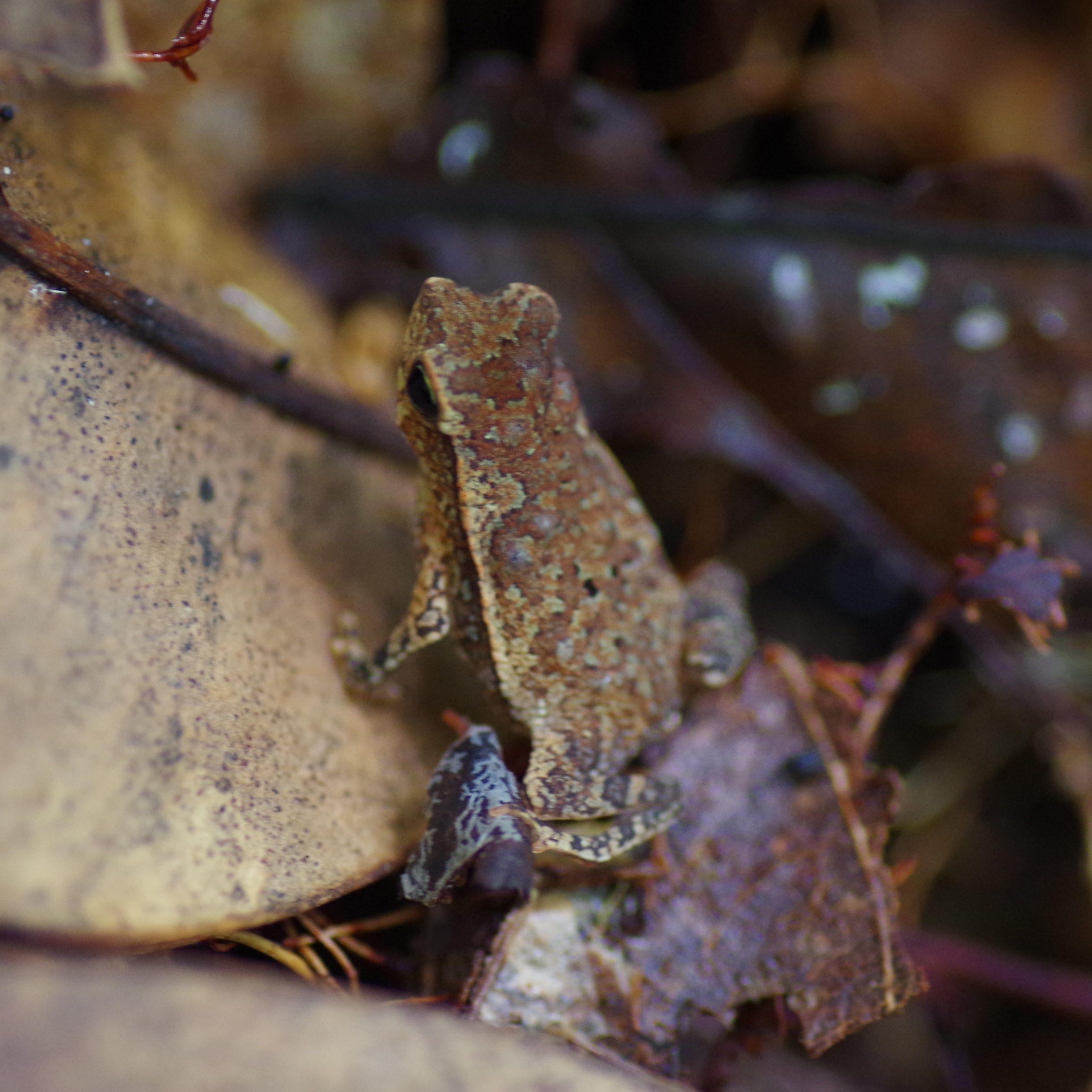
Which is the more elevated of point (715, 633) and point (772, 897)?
point (715, 633)

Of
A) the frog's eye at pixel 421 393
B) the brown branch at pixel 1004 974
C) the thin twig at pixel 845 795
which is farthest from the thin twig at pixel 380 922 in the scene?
the brown branch at pixel 1004 974

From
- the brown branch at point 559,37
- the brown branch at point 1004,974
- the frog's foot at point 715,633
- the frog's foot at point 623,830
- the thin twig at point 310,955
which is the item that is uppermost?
the brown branch at point 559,37

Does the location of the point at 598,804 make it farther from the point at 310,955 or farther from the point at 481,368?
the point at 481,368

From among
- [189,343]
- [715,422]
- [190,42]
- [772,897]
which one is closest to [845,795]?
[772,897]

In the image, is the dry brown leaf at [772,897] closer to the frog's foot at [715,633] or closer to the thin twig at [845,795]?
the thin twig at [845,795]

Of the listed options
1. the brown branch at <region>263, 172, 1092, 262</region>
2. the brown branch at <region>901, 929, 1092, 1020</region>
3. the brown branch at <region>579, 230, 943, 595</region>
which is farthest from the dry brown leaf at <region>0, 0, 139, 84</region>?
the brown branch at <region>901, 929, 1092, 1020</region>

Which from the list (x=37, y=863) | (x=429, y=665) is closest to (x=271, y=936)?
(x=37, y=863)
